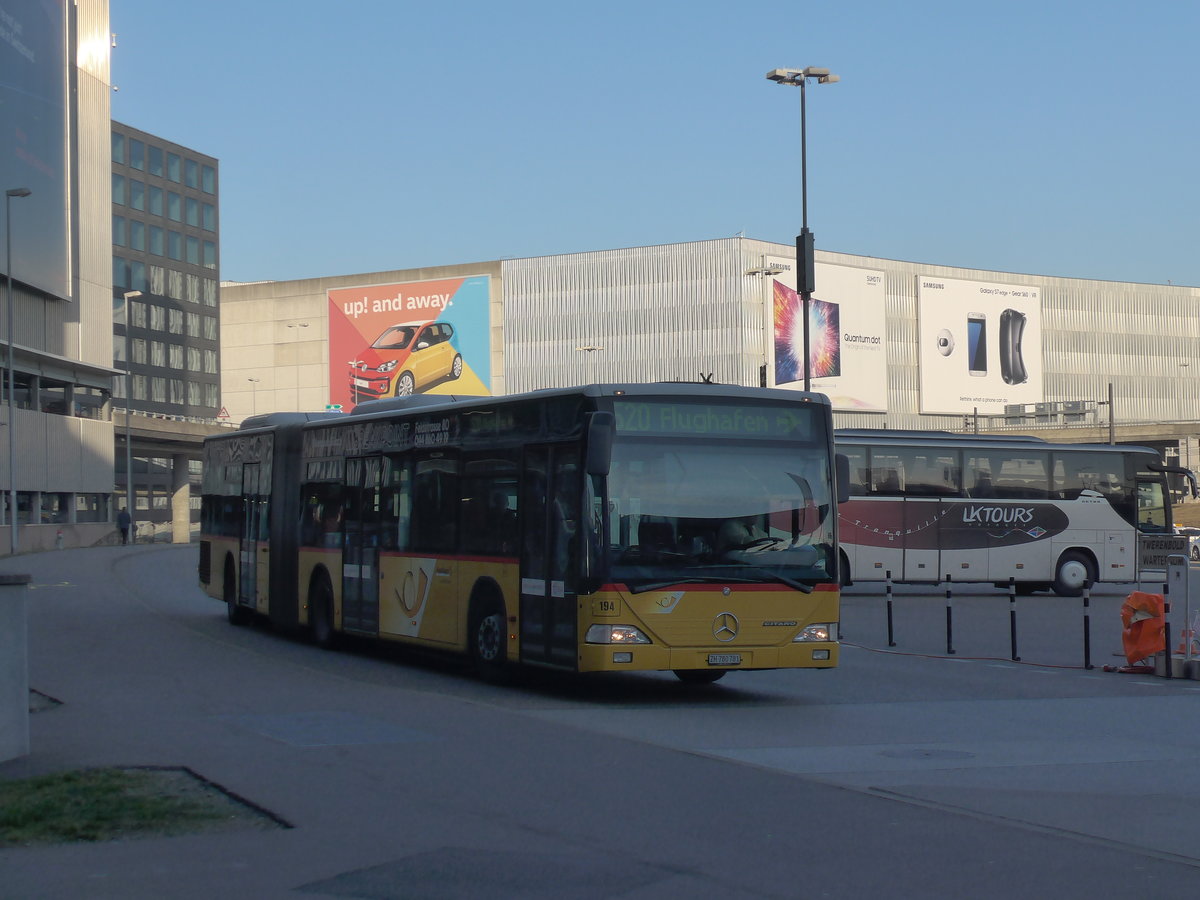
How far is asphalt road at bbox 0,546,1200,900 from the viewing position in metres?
6.93

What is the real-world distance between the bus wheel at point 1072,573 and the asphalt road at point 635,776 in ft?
55.8

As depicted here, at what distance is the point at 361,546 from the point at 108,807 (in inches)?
414

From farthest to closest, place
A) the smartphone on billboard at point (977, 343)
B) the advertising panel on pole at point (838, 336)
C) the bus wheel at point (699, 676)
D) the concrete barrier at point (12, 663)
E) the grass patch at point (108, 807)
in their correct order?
the smartphone on billboard at point (977, 343)
the advertising panel on pole at point (838, 336)
the bus wheel at point (699, 676)
the concrete barrier at point (12, 663)
the grass patch at point (108, 807)

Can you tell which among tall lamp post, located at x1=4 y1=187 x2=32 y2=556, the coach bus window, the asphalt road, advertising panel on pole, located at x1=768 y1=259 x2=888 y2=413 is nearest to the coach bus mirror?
the asphalt road

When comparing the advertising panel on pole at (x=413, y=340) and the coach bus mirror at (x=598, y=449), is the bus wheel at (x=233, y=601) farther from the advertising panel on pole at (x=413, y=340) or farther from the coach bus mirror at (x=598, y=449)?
the advertising panel on pole at (x=413, y=340)

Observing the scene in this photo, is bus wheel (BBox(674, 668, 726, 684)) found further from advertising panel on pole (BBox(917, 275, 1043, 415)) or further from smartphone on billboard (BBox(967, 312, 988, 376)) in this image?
smartphone on billboard (BBox(967, 312, 988, 376))

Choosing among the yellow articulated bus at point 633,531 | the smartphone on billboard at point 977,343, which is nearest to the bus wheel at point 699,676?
the yellow articulated bus at point 633,531

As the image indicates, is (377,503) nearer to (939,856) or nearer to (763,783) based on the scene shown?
(763,783)

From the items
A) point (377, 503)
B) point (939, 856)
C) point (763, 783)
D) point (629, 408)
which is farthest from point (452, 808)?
point (377, 503)

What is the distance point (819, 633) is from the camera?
14125 millimetres

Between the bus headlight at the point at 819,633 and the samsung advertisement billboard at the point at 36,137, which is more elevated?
the samsung advertisement billboard at the point at 36,137

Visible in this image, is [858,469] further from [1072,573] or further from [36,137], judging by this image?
[36,137]

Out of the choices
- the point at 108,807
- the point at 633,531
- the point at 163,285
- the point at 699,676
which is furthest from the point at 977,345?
the point at 108,807

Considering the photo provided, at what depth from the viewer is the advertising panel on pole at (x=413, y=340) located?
107438mm
